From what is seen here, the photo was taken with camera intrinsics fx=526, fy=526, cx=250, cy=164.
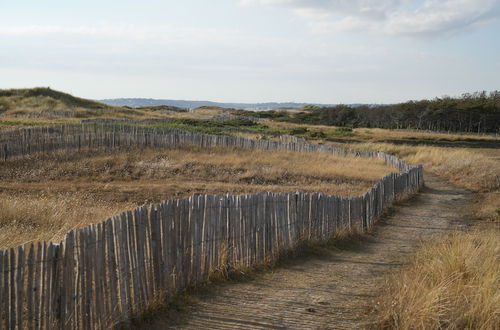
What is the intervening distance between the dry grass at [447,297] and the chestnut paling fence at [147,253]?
2314mm

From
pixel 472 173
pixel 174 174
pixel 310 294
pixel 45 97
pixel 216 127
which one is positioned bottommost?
pixel 174 174

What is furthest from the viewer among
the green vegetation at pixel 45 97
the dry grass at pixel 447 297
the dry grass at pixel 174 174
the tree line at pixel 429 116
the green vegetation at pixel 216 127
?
the tree line at pixel 429 116

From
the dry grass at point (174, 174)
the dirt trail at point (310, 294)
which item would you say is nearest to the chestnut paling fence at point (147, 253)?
the dirt trail at point (310, 294)

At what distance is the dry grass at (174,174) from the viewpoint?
62.1 feet

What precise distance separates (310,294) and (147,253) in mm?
2188

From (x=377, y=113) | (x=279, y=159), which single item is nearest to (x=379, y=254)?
(x=279, y=159)

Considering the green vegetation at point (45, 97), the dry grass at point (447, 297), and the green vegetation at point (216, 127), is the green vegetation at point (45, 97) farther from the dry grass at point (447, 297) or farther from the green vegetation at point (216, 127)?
the dry grass at point (447, 297)

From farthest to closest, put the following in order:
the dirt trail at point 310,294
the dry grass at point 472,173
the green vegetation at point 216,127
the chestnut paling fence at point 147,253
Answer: the green vegetation at point 216,127, the dry grass at point 472,173, the dirt trail at point 310,294, the chestnut paling fence at point 147,253

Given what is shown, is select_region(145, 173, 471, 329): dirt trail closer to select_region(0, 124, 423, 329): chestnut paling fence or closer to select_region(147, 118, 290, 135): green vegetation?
select_region(0, 124, 423, 329): chestnut paling fence

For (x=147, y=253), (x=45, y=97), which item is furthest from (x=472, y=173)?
(x=45, y=97)

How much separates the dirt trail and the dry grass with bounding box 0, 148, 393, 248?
8.51 m

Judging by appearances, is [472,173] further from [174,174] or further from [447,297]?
[447,297]

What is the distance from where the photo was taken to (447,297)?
543 cm

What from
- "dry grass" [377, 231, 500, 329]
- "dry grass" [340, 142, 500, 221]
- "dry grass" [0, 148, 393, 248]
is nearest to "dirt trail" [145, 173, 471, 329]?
"dry grass" [377, 231, 500, 329]
